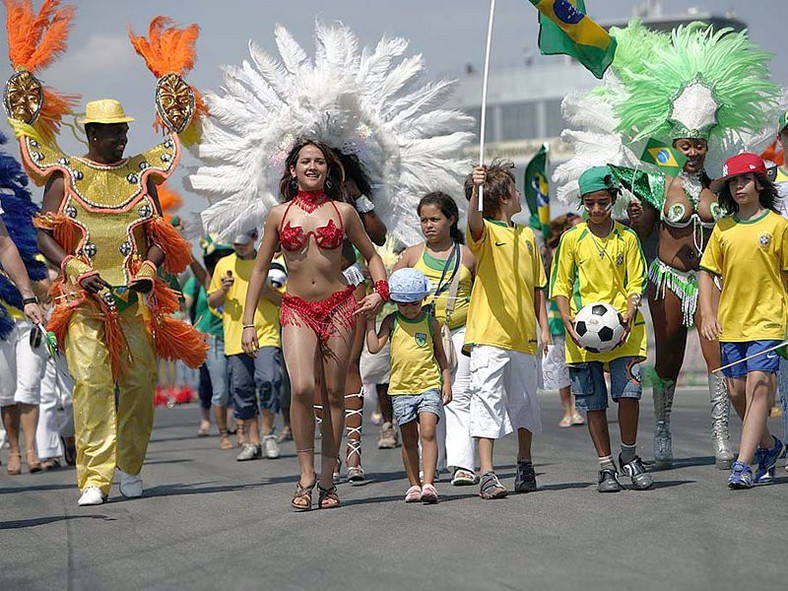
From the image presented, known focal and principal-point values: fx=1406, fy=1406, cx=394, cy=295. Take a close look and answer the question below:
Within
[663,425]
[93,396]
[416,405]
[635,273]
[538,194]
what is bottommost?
[663,425]

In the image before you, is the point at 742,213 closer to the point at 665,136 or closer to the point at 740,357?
the point at 740,357

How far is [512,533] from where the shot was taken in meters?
6.86

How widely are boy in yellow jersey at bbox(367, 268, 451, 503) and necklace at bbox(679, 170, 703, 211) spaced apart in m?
2.14

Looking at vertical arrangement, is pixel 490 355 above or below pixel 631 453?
above

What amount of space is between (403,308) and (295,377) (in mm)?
934

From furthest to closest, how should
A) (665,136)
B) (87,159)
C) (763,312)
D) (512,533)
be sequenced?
(665,136) < (87,159) < (763,312) < (512,533)

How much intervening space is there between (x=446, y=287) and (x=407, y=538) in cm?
312

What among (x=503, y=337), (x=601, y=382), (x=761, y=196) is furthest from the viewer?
(x=601, y=382)

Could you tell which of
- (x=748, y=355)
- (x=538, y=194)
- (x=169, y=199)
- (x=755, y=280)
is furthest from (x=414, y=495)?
(x=169, y=199)

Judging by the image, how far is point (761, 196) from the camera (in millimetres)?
8562

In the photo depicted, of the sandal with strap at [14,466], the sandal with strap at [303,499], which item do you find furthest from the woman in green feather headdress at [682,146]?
the sandal with strap at [14,466]

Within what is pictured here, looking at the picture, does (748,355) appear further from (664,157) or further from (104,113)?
(104,113)

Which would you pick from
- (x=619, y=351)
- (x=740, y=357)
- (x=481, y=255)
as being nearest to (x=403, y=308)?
(x=481, y=255)

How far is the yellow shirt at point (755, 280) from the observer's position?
8352 mm
